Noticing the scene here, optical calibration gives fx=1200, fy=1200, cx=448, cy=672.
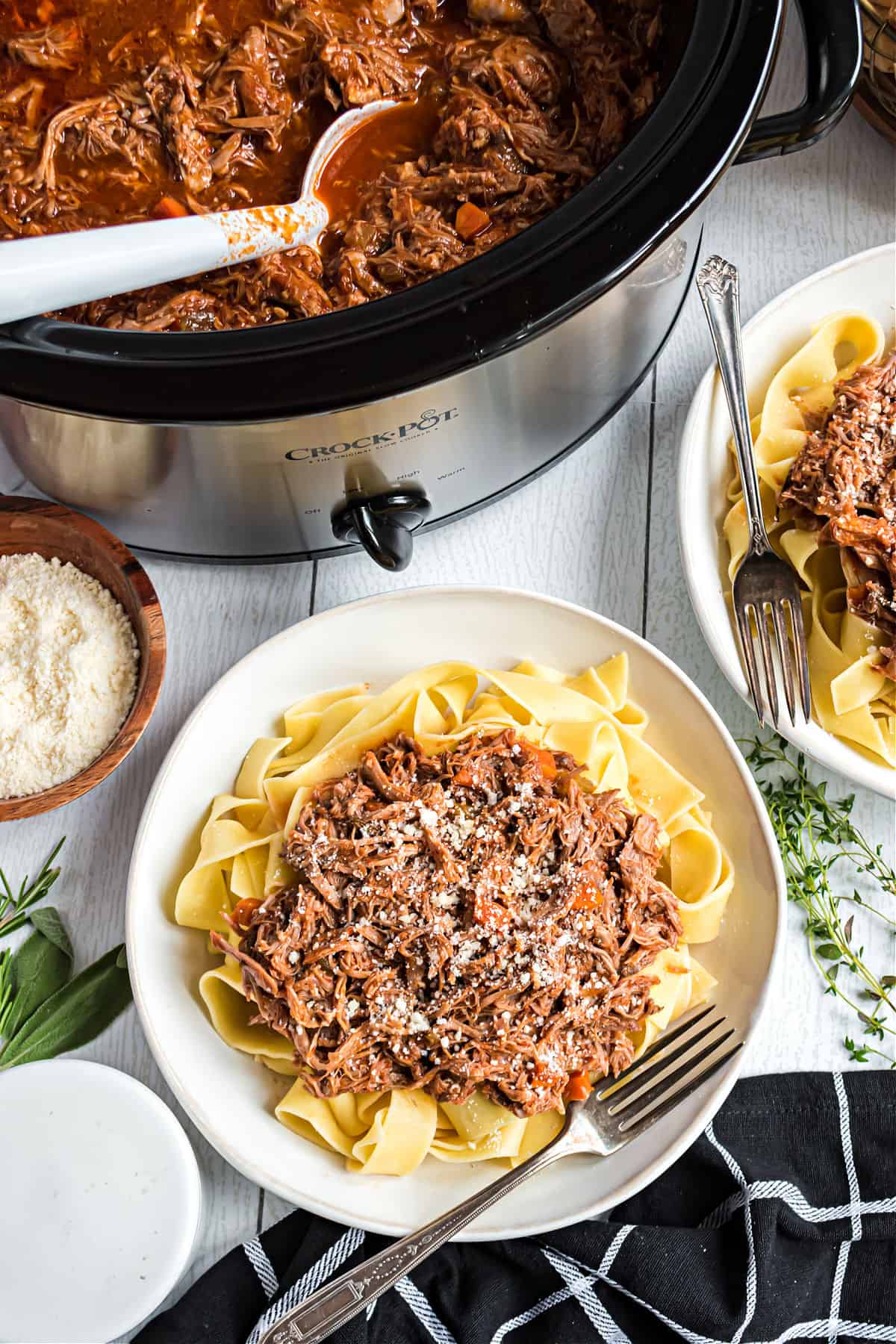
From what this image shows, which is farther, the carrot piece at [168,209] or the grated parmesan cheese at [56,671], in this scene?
the grated parmesan cheese at [56,671]

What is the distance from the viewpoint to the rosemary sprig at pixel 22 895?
2.05 metres

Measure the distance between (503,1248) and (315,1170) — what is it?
0.36 metres

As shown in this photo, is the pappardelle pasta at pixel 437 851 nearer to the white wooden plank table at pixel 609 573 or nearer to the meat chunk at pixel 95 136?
the white wooden plank table at pixel 609 573

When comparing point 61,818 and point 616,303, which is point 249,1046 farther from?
point 616,303

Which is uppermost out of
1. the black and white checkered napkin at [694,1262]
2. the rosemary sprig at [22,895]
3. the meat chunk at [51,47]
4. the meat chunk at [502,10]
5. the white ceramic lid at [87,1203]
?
the meat chunk at [51,47]

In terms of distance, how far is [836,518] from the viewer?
1.91 meters

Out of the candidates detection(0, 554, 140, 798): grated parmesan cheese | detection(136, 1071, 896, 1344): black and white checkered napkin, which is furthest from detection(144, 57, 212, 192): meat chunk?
detection(136, 1071, 896, 1344): black and white checkered napkin

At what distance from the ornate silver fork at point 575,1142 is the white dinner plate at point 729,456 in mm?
470

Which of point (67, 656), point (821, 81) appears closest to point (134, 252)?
point (67, 656)

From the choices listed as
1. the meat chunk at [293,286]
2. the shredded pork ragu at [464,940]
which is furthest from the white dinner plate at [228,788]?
the meat chunk at [293,286]

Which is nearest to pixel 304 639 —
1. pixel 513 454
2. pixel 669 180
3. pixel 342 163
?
pixel 513 454

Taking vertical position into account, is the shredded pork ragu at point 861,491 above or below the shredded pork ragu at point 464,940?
above

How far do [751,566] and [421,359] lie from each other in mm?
849

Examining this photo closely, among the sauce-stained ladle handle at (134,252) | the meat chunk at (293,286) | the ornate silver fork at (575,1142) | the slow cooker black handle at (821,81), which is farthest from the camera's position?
the ornate silver fork at (575,1142)
